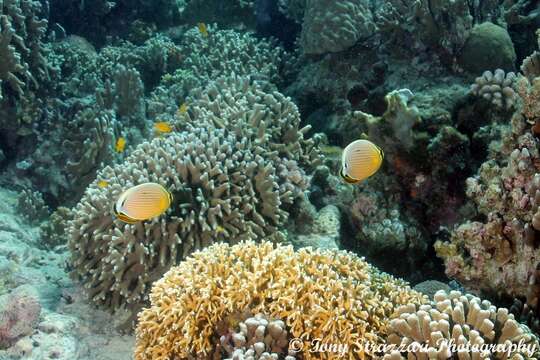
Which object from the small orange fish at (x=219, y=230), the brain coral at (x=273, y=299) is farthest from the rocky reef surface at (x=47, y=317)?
the small orange fish at (x=219, y=230)

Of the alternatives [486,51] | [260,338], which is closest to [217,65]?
[486,51]

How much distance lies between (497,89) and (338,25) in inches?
127

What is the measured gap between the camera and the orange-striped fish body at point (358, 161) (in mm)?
3639

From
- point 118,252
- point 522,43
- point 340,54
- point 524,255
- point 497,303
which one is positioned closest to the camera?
point 524,255

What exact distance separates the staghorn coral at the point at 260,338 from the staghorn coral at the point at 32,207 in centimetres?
508

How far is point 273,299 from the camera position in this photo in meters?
3.16

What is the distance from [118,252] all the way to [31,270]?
5.48 ft

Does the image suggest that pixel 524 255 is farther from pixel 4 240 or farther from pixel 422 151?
pixel 4 240

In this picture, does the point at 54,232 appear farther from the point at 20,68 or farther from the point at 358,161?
the point at 358,161

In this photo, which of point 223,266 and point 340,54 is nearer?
point 223,266

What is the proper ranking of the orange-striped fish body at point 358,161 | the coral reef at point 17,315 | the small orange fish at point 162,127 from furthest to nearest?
the small orange fish at point 162,127 < the coral reef at point 17,315 < the orange-striped fish body at point 358,161

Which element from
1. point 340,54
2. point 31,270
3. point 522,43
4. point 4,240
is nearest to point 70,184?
point 4,240

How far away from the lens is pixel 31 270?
5.26m

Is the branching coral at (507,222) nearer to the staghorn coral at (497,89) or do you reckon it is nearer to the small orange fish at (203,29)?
the staghorn coral at (497,89)
